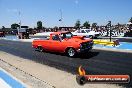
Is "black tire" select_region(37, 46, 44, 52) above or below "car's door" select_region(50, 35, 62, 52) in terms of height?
below

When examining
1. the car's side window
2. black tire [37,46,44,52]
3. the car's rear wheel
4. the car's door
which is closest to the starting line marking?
the car's rear wheel

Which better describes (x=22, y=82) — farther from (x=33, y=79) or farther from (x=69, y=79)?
(x=69, y=79)

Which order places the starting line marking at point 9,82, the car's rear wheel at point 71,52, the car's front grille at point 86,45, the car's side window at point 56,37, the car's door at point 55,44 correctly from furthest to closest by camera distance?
the car's side window at point 56,37
the car's door at point 55,44
the car's rear wheel at point 71,52
the car's front grille at point 86,45
the starting line marking at point 9,82

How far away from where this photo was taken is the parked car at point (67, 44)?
583 inches

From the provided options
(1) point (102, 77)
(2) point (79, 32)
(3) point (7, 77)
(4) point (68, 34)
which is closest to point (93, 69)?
(3) point (7, 77)

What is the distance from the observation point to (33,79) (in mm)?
9656

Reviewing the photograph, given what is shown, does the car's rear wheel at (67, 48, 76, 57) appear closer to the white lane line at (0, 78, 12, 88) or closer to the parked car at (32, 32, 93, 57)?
the parked car at (32, 32, 93, 57)

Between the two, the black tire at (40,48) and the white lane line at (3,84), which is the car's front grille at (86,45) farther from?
the white lane line at (3,84)

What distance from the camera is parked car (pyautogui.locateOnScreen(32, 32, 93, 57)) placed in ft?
48.6

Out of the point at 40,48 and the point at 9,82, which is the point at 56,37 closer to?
the point at 40,48

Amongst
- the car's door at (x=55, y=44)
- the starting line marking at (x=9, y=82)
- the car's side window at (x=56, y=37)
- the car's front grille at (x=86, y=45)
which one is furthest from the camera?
the car's side window at (x=56, y=37)

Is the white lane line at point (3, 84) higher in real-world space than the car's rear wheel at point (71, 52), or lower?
lower

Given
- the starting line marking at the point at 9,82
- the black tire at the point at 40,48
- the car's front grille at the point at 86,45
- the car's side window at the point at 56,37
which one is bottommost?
the starting line marking at the point at 9,82

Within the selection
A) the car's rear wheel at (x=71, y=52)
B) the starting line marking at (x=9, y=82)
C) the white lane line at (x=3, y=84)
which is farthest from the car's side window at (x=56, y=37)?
the white lane line at (x=3, y=84)
